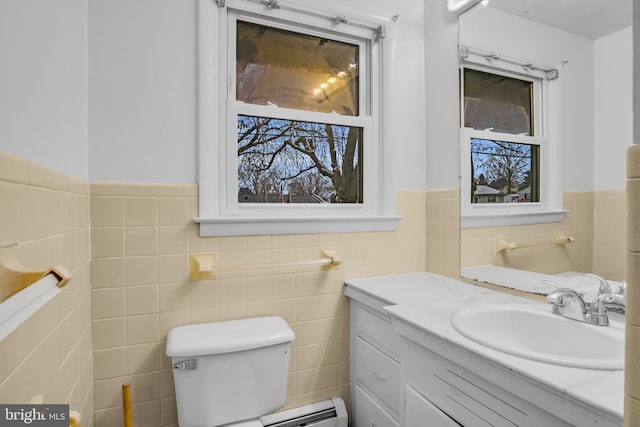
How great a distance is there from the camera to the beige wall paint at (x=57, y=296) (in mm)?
595

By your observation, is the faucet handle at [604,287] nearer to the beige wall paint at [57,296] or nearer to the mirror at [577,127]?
the mirror at [577,127]

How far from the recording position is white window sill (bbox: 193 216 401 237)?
55.9 inches

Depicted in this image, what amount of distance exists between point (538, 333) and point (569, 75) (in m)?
0.95

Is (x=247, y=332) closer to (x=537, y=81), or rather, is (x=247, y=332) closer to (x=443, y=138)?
(x=443, y=138)

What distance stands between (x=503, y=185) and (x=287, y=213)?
1.00m

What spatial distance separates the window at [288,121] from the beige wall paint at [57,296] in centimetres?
46

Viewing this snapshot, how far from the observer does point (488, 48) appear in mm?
1569

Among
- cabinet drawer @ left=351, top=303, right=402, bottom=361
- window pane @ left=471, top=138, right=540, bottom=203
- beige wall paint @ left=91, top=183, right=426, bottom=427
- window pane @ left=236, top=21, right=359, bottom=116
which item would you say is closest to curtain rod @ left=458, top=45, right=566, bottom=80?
window pane @ left=471, top=138, right=540, bottom=203

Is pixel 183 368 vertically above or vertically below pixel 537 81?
below

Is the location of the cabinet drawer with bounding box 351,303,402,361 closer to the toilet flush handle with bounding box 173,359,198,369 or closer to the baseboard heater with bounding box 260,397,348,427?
the baseboard heater with bounding box 260,397,348,427

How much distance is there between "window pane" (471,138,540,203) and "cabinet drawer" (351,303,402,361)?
0.75m

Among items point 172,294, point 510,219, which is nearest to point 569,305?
point 510,219

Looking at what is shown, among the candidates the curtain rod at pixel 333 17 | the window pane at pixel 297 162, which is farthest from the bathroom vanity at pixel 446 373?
the curtain rod at pixel 333 17

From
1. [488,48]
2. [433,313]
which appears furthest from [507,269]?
[488,48]
